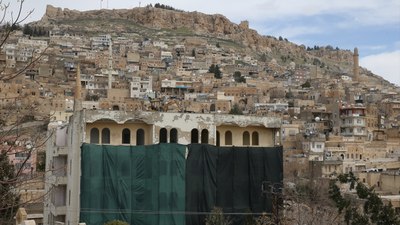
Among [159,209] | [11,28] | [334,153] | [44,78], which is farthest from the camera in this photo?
[44,78]

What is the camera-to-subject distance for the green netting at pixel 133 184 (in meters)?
20.0

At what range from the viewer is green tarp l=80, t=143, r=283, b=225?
2006 centimetres

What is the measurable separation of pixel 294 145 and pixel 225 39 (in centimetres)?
8486

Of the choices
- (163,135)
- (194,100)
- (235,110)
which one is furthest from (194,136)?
(194,100)

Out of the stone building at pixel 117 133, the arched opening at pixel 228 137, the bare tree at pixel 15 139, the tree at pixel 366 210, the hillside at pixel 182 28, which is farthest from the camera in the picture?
the hillside at pixel 182 28

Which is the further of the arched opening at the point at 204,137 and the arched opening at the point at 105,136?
the arched opening at the point at 204,137

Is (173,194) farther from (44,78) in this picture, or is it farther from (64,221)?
(44,78)

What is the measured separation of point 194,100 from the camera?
68125 mm

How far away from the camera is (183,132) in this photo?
21.3 metres

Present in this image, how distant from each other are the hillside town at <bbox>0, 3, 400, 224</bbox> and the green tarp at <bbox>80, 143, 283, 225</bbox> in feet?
2.71

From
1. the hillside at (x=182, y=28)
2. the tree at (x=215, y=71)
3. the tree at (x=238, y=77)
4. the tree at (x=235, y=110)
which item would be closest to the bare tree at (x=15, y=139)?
the tree at (x=235, y=110)

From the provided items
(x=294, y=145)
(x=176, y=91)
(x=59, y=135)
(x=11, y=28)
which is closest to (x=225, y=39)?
(x=176, y=91)

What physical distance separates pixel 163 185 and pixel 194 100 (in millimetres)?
47934

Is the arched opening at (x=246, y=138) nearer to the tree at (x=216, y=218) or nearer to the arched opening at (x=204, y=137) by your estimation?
the arched opening at (x=204, y=137)
